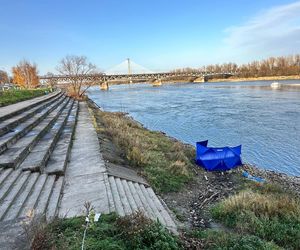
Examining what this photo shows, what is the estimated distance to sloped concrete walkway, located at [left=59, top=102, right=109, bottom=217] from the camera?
629 centimetres

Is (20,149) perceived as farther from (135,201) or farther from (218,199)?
(218,199)

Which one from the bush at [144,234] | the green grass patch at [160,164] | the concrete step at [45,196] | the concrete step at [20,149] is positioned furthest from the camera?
the green grass patch at [160,164]

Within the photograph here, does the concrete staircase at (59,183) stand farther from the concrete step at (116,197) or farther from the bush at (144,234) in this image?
the bush at (144,234)

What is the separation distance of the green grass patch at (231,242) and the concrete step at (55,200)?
2869 mm

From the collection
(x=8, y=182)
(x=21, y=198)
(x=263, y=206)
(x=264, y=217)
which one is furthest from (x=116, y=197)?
(x=263, y=206)

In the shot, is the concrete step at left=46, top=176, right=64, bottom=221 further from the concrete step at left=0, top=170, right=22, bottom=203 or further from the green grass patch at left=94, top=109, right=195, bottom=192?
the green grass patch at left=94, top=109, right=195, bottom=192

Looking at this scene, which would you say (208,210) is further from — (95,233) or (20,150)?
(20,150)

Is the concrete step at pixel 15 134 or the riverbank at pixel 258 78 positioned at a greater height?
the concrete step at pixel 15 134

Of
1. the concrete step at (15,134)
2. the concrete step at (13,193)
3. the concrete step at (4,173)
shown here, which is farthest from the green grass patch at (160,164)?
the concrete step at (4,173)

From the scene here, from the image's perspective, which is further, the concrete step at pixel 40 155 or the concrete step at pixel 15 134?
the concrete step at pixel 15 134

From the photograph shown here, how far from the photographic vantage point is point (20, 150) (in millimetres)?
8945

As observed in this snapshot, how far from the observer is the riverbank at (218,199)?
6348 mm

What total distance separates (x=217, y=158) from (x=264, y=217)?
5904mm

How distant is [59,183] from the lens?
7594mm
